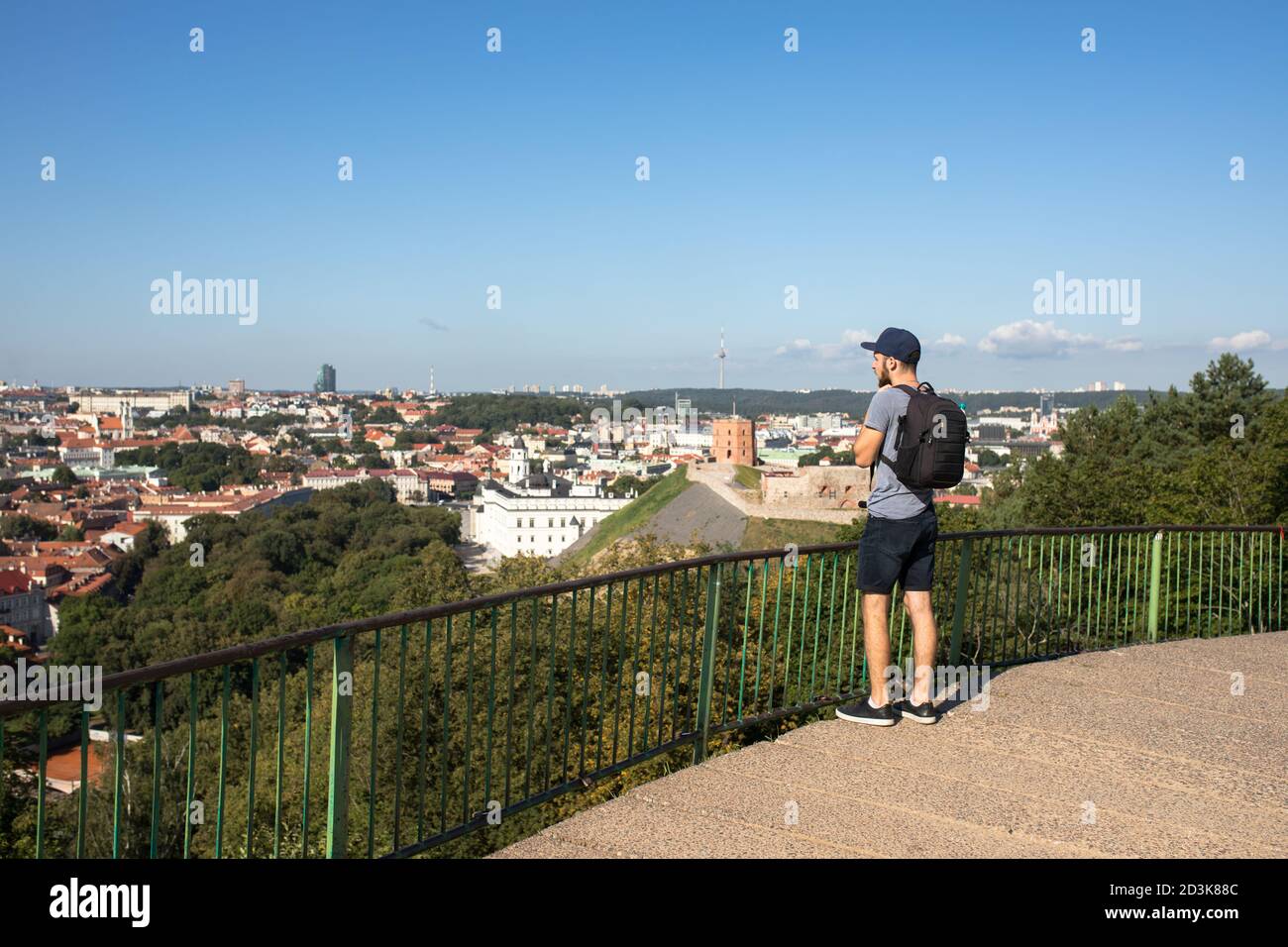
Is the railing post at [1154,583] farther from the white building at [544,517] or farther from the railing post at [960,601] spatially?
the white building at [544,517]

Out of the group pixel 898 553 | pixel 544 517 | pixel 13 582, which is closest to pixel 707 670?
pixel 898 553

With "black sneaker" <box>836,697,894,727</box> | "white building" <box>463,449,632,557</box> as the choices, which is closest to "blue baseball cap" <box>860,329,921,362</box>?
"black sneaker" <box>836,697,894,727</box>

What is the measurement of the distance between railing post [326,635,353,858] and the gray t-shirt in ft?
8.00

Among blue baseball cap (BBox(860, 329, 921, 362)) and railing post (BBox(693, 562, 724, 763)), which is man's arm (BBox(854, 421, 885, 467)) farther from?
railing post (BBox(693, 562, 724, 763))

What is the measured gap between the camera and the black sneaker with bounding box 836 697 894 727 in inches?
211

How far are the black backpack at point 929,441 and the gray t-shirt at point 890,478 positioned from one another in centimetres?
3

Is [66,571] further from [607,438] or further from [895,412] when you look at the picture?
[607,438]

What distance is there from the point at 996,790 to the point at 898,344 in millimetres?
1935

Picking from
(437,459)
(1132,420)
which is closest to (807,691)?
(1132,420)

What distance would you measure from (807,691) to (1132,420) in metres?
40.6

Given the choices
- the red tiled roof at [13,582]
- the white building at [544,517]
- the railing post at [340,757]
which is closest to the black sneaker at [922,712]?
the railing post at [340,757]

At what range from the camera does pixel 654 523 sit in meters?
55.6

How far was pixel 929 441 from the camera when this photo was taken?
4828mm

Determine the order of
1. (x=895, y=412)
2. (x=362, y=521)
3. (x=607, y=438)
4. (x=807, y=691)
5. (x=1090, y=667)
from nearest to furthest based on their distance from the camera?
(x=895, y=412) → (x=807, y=691) → (x=1090, y=667) → (x=362, y=521) → (x=607, y=438)
